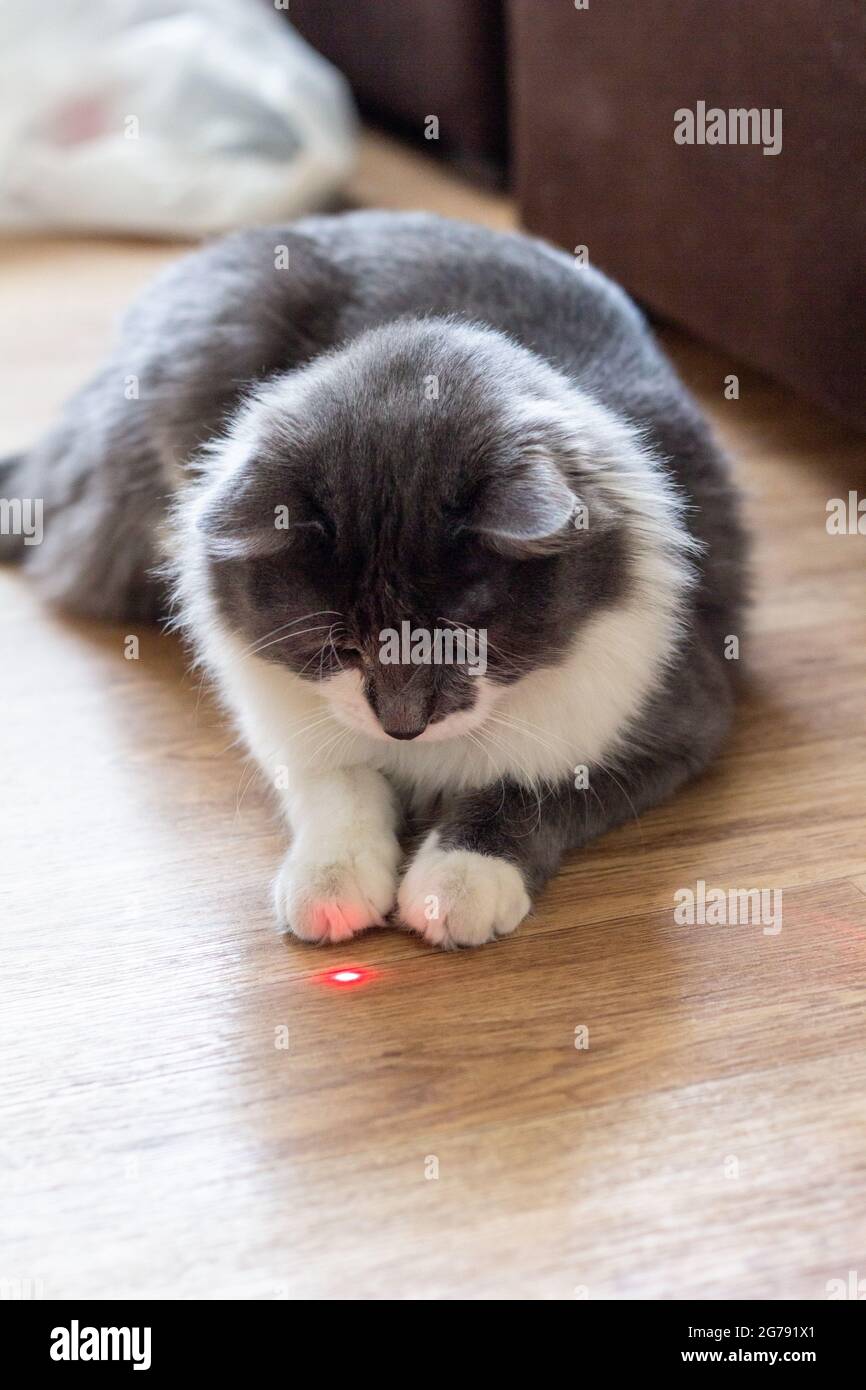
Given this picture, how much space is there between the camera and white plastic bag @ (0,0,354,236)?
157 inches

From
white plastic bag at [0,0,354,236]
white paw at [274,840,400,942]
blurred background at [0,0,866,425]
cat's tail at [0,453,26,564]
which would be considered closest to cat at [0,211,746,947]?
white paw at [274,840,400,942]

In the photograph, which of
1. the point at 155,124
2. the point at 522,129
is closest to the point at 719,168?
the point at 522,129

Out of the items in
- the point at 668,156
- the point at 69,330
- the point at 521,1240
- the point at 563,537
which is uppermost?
the point at 668,156

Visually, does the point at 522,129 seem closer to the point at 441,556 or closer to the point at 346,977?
the point at 441,556

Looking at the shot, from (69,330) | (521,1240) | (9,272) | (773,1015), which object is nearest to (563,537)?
(773,1015)

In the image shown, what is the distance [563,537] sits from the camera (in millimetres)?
1470

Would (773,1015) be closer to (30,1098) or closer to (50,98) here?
(30,1098)

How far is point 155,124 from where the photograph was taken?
158 inches

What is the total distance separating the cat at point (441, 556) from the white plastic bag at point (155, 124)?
2.04 metres

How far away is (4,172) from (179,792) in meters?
2.84

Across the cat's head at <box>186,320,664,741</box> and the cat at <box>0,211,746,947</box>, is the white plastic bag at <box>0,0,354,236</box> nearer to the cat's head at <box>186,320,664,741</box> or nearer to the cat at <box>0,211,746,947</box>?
the cat at <box>0,211,746,947</box>

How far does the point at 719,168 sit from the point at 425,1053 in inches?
Answer: 74.5

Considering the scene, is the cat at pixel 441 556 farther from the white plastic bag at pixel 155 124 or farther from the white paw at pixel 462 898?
the white plastic bag at pixel 155 124

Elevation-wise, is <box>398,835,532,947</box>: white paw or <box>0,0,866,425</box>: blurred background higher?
<box>0,0,866,425</box>: blurred background
